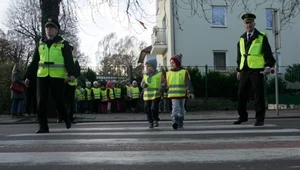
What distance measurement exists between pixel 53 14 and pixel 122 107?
684cm

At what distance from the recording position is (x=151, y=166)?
4.22m

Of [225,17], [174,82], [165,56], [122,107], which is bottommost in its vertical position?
[122,107]

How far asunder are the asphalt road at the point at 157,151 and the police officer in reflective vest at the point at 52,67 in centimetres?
70

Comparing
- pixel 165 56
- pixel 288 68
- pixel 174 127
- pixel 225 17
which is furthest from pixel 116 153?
pixel 165 56

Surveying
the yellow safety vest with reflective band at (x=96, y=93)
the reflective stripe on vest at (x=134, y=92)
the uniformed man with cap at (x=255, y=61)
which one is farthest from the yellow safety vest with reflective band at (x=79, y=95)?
the uniformed man with cap at (x=255, y=61)

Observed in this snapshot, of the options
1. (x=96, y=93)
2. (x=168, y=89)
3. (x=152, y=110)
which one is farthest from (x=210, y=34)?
(x=168, y=89)

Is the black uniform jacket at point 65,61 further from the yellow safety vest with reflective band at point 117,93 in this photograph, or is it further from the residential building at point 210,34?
the residential building at point 210,34

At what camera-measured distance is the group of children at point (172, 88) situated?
27.2 ft

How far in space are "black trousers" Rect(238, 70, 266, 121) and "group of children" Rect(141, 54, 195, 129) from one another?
108 cm

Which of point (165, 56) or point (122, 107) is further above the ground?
point (165, 56)

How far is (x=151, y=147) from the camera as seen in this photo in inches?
212

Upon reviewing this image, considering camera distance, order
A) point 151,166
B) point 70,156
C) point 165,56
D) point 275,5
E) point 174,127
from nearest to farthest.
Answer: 1. point 151,166
2. point 70,156
3. point 174,127
4. point 275,5
5. point 165,56

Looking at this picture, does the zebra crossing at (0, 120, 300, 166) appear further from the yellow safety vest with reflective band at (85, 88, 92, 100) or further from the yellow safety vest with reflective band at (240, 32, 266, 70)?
the yellow safety vest with reflective band at (85, 88, 92, 100)

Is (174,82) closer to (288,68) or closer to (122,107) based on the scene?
(122,107)
